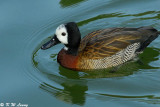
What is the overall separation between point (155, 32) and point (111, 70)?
1332 mm

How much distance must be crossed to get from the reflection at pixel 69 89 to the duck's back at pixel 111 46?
42 centimetres

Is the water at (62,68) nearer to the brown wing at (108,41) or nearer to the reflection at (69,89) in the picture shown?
the reflection at (69,89)

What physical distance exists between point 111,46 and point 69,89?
4.37ft

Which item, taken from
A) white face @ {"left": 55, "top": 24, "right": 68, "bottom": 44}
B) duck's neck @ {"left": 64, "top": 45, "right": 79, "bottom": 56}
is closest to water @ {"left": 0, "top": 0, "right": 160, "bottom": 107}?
duck's neck @ {"left": 64, "top": 45, "right": 79, "bottom": 56}

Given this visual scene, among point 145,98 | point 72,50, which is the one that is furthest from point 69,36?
point 145,98

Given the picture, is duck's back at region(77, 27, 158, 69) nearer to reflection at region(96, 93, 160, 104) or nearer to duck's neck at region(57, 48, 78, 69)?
duck's neck at region(57, 48, 78, 69)

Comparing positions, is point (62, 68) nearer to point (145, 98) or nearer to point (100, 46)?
point (100, 46)

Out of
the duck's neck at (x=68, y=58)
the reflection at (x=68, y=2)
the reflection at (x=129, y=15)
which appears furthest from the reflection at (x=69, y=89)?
the reflection at (x=68, y=2)

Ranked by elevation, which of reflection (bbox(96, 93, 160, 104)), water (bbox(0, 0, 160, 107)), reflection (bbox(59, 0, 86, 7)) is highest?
reflection (bbox(59, 0, 86, 7))

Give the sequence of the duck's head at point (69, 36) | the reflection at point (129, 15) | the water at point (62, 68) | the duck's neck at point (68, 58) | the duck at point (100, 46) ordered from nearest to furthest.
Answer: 1. the water at point (62, 68)
2. the duck's head at point (69, 36)
3. the duck at point (100, 46)
4. the duck's neck at point (68, 58)
5. the reflection at point (129, 15)

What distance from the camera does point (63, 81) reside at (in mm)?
8688

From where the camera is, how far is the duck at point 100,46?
8.73m

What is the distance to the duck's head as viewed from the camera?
849cm

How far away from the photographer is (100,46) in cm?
873
